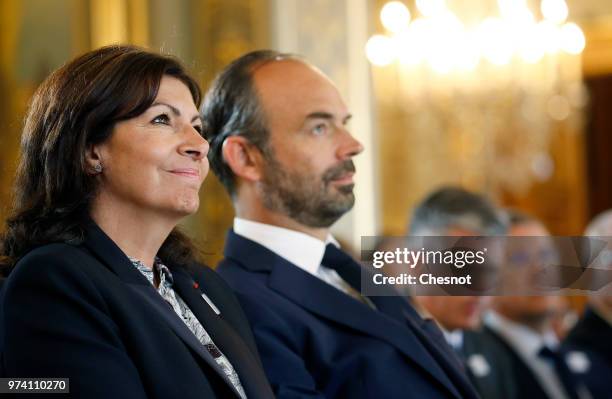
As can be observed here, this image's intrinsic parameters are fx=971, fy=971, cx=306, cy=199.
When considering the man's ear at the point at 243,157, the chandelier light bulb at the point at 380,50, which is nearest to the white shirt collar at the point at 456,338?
the man's ear at the point at 243,157

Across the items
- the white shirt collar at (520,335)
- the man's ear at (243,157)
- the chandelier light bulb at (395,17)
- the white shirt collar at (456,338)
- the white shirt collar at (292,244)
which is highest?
the chandelier light bulb at (395,17)

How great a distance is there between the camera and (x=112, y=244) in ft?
5.45

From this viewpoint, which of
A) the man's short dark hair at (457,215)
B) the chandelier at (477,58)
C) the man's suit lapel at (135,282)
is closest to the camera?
the man's suit lapel at (135,282)

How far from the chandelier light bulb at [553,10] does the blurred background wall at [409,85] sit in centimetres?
4

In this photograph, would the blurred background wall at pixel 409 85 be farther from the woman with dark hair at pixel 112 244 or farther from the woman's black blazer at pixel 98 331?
the woman's black blazer at pixel 98 331

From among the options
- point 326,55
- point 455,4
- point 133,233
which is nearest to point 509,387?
point 133,233

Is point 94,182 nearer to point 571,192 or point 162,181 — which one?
point 162,181

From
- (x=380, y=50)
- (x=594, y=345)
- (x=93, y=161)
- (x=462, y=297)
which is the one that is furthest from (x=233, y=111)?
(x=380, y=50)

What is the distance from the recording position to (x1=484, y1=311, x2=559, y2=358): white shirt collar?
3.40 meters

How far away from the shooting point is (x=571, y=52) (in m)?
6.33

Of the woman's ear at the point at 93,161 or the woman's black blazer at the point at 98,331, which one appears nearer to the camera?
the woman's black blazer at the point at 98,331

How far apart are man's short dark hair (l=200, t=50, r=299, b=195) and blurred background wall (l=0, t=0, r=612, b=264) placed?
23 centimetres

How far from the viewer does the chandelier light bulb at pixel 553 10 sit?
6219mm

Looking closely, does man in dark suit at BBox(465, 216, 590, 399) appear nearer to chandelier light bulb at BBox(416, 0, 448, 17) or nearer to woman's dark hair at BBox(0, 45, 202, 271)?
woman's dark hair at BBox(0, 45, 202, 271)
